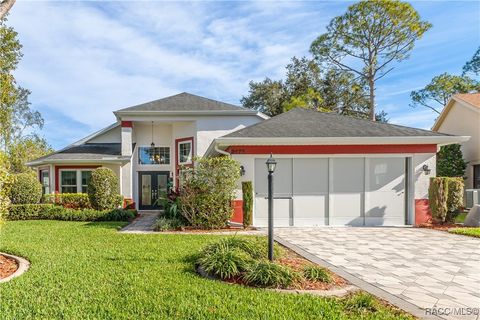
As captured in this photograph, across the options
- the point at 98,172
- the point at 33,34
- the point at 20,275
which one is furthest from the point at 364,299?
the point at 98,172

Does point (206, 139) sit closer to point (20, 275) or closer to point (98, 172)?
point (98, 172)

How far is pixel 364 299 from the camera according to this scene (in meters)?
3.86

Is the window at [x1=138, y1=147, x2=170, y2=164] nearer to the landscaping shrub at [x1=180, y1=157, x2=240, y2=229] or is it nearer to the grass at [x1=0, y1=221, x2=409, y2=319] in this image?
the landscaping shrub at [x1=180, y1=157, x2=240, y2=229]

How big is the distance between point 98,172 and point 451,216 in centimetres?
1457

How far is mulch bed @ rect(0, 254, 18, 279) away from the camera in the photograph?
17.6 feet

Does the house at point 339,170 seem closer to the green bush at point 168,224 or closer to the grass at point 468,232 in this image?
the grass at point 468,232

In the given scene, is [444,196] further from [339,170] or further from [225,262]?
[225,262]

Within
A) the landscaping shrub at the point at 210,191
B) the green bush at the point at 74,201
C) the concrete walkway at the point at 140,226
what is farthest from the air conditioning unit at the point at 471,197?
the green bush at the point at 74,201

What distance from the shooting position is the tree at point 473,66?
2616 cm

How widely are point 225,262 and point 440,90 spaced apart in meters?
30.4

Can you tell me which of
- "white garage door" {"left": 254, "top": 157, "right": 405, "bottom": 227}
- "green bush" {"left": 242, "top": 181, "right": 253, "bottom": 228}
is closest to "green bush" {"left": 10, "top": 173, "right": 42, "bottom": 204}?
"green bush" {"left": 242, "top": 181, "right": 253, "bottom": 228}

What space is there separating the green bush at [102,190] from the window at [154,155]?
3.71 m

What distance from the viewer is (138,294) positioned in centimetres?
417

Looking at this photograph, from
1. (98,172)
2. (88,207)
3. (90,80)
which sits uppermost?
(90,80)
